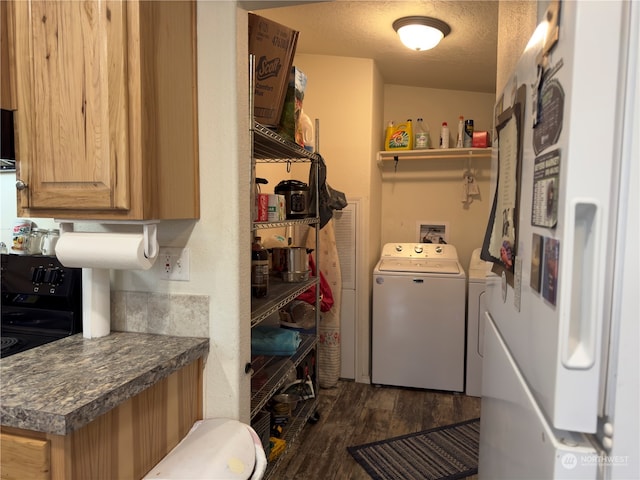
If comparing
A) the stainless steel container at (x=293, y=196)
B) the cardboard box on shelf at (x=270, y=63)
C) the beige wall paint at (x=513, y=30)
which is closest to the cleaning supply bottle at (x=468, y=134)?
the stainless steel container at (x=293, y=196)

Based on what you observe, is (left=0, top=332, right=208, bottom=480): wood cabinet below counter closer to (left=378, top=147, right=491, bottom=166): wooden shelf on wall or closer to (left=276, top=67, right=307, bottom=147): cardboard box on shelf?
(left=276, top=67, right=307, bottom=147): cardboard box on shelf

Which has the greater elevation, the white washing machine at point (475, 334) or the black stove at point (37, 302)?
the black stove at point (37, 302)

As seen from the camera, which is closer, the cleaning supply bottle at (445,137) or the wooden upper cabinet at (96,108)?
the wooden upper cabinet at (96,108)

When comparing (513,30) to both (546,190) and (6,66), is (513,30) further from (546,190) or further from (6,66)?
(6,66)

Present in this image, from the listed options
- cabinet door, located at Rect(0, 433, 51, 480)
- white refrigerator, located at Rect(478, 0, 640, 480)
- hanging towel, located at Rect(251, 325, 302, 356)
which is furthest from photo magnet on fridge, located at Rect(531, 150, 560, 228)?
hanging towel, located at Rect(251, 325, 302, 356)

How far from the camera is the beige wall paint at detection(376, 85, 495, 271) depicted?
3701 millimetres

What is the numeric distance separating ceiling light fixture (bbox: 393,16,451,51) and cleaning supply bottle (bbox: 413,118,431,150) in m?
1.13

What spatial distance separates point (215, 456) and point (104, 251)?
0.71 meters

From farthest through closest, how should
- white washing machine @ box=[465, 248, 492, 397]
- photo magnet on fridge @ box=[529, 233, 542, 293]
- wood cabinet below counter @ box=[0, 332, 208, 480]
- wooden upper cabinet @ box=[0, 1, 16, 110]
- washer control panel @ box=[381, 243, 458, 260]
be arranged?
washer control panel @ box=[381, 243, 458, 260], white washing machine @ box=[465, 248, 492, 397], wooden upper cabinet @ box=[0, 1, 16, 110], wood cabinet below counter @ box=[0, 332, 208, 480], photo magnet on fridge @ box=[529, 233, 542, 293]

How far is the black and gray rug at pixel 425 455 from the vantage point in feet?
7.38

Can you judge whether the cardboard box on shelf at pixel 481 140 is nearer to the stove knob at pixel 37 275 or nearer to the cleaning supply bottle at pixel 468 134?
the cleaning supply bottle at pixel 468 134

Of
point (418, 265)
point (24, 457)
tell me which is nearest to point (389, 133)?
point (418, 265)

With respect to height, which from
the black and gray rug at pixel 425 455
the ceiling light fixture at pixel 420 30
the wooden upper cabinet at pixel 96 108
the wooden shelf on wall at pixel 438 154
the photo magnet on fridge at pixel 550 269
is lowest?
the black and gray rug at pixel 425 455

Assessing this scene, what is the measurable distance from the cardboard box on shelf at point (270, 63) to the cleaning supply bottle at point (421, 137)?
6.31 ft
